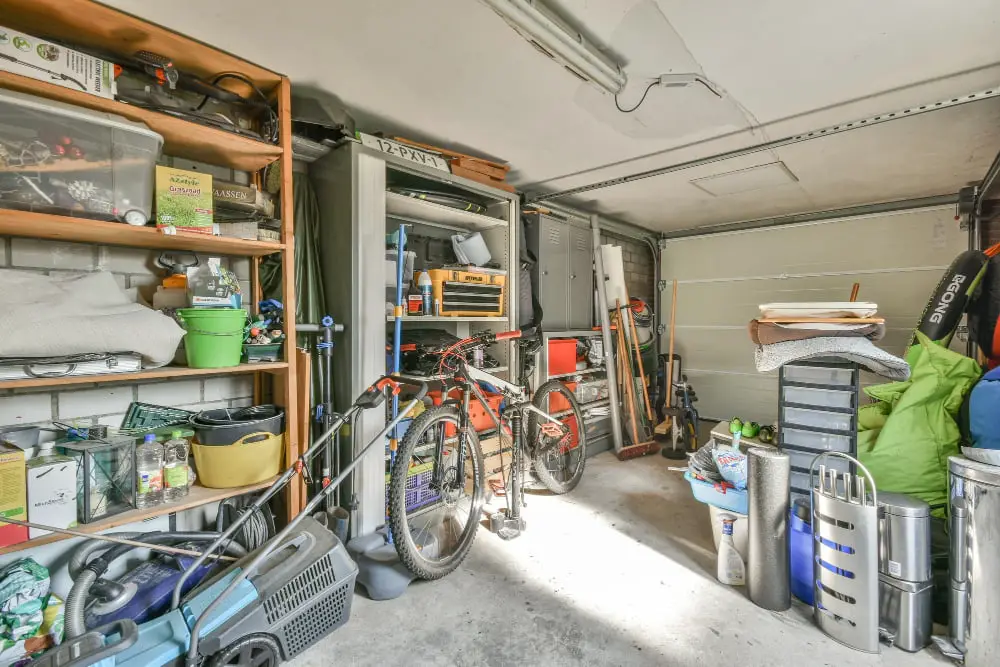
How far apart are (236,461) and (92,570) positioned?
0.48 metres

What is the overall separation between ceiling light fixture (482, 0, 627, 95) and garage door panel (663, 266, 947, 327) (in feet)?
11.6

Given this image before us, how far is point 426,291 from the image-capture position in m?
2.54

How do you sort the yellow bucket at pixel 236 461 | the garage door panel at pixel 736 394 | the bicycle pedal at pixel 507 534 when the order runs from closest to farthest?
the yellow bucket at pixel 236 461
the bicycle pedal at pixel 507 534
the garage door panel at pixel 736 394

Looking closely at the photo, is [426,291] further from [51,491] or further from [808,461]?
[808,461]

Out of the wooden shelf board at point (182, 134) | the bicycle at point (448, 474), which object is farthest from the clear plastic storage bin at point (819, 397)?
the wooden shelf board at point (182, 134)

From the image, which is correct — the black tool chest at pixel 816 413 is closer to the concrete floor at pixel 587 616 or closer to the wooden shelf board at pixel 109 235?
the concrete floor at pixel 587 616

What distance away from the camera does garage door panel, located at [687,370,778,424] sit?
449cm

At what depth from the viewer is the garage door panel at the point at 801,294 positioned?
12.4ft

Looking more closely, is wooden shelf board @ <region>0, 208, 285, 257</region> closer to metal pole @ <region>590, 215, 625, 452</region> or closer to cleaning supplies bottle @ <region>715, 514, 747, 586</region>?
cleaning supplies bottle @ <region>715, 514, 747, 586</region>

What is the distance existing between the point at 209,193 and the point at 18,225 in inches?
21.4

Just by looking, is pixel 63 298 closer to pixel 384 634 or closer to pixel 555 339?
pixel 384 634

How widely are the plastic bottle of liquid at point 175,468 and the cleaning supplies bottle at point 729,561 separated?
227cm

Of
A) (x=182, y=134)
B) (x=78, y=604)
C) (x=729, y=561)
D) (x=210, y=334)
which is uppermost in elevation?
(x=182, y=134)

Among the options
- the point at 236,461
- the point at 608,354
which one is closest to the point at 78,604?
the point at 236,461
